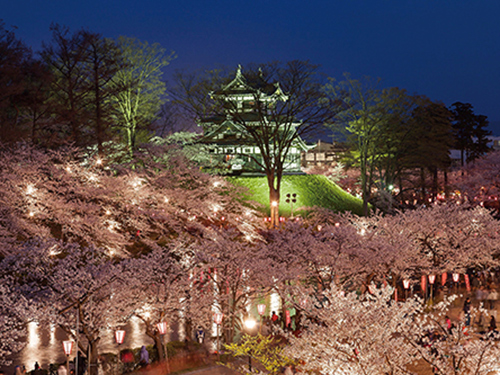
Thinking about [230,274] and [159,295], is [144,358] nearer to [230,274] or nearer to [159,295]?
[159,295]

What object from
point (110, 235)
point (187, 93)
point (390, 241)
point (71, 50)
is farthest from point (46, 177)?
point (187, 93)

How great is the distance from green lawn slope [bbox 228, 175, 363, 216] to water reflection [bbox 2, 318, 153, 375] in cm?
2376

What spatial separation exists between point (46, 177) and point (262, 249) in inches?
445

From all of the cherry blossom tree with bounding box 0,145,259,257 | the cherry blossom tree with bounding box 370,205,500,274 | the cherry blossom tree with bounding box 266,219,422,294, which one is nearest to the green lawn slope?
the cherry blossom tree with bounding box 0,145,259,257

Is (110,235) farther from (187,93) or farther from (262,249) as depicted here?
(187,93)

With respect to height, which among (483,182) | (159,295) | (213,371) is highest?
(483,182)

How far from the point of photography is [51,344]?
67.0 feet

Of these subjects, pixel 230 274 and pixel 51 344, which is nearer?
pixel 51 344

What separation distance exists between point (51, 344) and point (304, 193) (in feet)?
103

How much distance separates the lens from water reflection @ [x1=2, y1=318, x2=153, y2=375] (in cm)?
1830

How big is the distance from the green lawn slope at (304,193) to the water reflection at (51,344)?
2376 centimetres

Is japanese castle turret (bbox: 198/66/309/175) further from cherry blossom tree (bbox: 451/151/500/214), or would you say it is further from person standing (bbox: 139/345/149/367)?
person standing (bbox: 139/345/149/367)

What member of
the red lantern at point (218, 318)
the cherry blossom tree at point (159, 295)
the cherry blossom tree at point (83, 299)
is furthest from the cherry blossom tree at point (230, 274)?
the cherry blossom tree at point (83, 299)

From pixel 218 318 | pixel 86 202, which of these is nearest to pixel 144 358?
pixel 218 318
